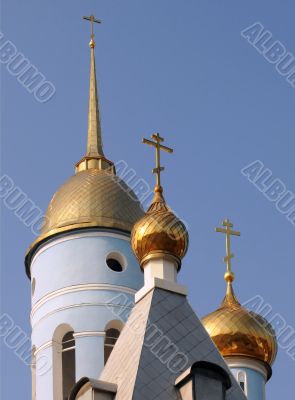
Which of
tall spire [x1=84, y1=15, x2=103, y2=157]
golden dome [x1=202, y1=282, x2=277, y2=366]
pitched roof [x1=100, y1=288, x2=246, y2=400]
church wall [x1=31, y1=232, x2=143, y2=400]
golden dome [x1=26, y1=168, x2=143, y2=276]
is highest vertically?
tall spire [x1=84, y1=15, x2=103, y2=157]

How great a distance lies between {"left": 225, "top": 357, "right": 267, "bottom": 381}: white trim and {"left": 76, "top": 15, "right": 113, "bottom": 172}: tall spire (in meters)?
3.83

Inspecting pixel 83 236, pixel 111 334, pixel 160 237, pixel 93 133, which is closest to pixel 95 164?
pixel 93 133

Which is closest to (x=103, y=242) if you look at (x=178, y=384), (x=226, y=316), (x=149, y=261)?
(x=226, y=316)

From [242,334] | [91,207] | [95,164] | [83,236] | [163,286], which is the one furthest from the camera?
[95,164]

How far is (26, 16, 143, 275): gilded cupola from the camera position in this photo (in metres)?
22.9

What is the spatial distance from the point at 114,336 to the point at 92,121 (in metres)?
3.83

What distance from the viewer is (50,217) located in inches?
914

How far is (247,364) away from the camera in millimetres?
21828

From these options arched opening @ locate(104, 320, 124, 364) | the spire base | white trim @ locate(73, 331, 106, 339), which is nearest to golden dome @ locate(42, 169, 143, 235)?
the spire base

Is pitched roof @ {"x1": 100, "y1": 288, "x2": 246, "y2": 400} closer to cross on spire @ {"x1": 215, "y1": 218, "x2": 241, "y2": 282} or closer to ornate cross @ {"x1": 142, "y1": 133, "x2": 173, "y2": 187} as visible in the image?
ornate cross @ {"x1": 142, "y1": 133, "x2": 173, "y2": 187}

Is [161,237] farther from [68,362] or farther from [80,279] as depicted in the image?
[68,362]

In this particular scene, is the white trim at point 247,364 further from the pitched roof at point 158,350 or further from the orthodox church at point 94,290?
the pitched roof at point 158,350

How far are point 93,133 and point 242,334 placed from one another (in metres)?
4.45

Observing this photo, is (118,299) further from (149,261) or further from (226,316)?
(149,261)
